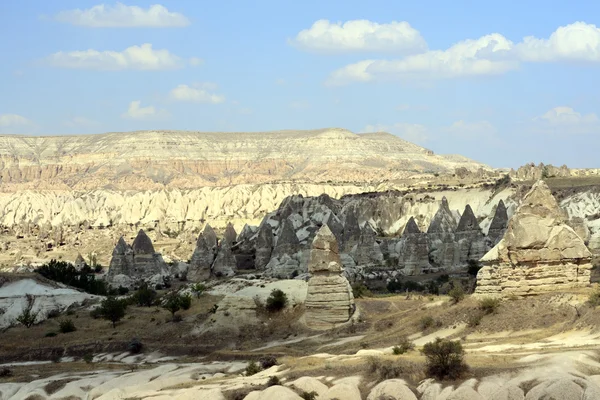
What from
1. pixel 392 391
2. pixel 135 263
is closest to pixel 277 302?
pixel 392 391

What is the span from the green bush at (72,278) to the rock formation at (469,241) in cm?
2218

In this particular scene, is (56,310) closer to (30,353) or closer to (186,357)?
(30,353)

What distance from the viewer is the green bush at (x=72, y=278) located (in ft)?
201

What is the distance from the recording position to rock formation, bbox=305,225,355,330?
3812 centimetres

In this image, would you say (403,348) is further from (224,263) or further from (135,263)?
(135,263)

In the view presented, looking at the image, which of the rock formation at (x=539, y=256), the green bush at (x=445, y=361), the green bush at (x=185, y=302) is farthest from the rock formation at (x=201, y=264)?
the green bush at (x=445, y=361)

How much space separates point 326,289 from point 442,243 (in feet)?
90.0

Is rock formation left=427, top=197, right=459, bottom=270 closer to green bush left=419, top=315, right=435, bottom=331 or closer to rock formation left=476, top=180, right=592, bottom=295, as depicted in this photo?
green bush left=419, top=315, right=435, bottom=331

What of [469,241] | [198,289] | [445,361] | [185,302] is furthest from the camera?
[469,241]

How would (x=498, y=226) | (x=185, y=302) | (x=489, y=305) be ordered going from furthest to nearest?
(x=498, y=226) < (x=185, y=302) < (x=489, y=305)

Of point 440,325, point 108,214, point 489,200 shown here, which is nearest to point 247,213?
point 108,214

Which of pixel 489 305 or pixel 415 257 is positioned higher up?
pixel 489 305

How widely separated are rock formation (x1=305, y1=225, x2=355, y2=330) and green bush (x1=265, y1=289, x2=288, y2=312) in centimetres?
280

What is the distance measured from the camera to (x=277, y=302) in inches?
1641
